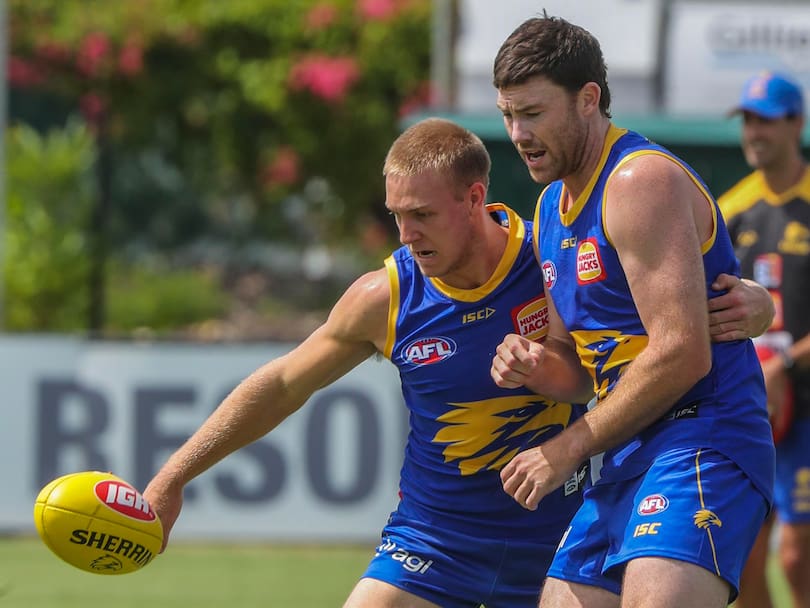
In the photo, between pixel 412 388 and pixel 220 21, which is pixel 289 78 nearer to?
pixel 220 21

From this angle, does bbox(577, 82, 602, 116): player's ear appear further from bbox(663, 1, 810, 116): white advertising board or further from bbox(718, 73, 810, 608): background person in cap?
bbox(663, 1, 810, 116): white advertising board

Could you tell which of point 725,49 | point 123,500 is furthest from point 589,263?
point 725,49

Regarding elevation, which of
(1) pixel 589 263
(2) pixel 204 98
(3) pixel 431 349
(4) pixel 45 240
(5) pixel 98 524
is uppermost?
(1) pixel 589 263

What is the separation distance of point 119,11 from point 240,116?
2.38 metres

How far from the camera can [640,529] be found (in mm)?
3787

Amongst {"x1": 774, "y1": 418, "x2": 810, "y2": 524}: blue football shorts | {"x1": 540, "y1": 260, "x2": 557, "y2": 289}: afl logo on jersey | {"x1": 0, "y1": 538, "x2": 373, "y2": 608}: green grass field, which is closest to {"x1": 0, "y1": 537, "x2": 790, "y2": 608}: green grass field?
{"x1": 0, "y1": 538, "x2": 373, "y2": 608}: green grass field

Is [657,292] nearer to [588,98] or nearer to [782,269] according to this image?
[588,98]

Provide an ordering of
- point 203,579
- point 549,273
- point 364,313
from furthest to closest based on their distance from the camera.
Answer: point 203,579 < point 364,313 < point 549,273

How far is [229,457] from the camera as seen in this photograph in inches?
382

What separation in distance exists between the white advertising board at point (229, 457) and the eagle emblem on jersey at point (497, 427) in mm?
5127

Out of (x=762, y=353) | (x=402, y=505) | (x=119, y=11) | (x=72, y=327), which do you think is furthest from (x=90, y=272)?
(x=402, y=505)

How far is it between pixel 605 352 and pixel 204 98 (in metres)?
16.4

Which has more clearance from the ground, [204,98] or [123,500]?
[123,500]

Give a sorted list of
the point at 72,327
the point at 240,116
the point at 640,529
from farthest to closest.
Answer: the point at 240,116, the point at 72,327, the point at 640,529
